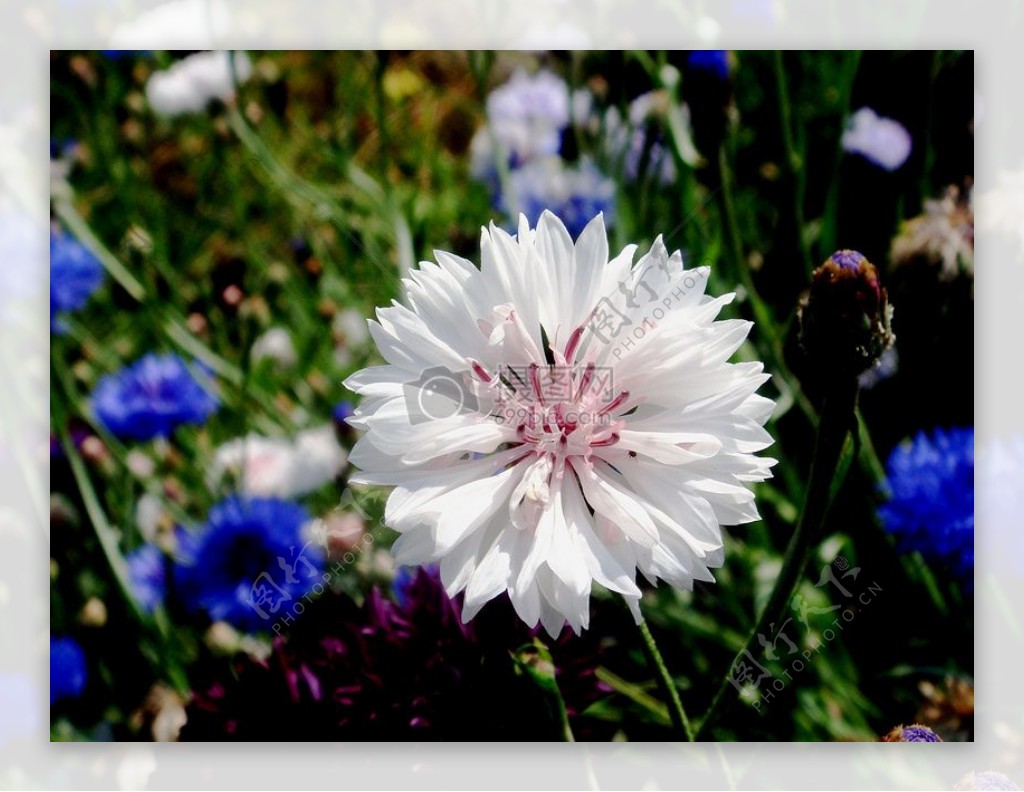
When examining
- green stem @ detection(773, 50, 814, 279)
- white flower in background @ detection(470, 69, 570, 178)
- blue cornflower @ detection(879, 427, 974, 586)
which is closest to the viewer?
blue cornflower @ detection(879, 427, 974, 586)

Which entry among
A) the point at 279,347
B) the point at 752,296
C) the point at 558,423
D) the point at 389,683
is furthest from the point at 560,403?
the point at 279,347

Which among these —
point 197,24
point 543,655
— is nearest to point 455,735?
point 543,655

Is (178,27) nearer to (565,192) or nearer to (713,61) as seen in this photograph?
(565,192)

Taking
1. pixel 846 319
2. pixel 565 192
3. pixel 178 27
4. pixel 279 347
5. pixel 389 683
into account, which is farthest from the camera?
pixel 279 347

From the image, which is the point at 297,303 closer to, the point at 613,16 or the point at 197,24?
the point at 197,24

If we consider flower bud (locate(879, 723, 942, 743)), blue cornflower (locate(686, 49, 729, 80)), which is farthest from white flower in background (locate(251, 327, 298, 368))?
flower bud (locate(879, 723, 942, 743))

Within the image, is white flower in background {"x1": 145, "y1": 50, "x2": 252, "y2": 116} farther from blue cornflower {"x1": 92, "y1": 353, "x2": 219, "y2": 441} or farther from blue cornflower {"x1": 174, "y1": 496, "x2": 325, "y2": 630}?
blue cornflower {"x1": 174, "y1": 496, "x2": 325, "y2": 630}
